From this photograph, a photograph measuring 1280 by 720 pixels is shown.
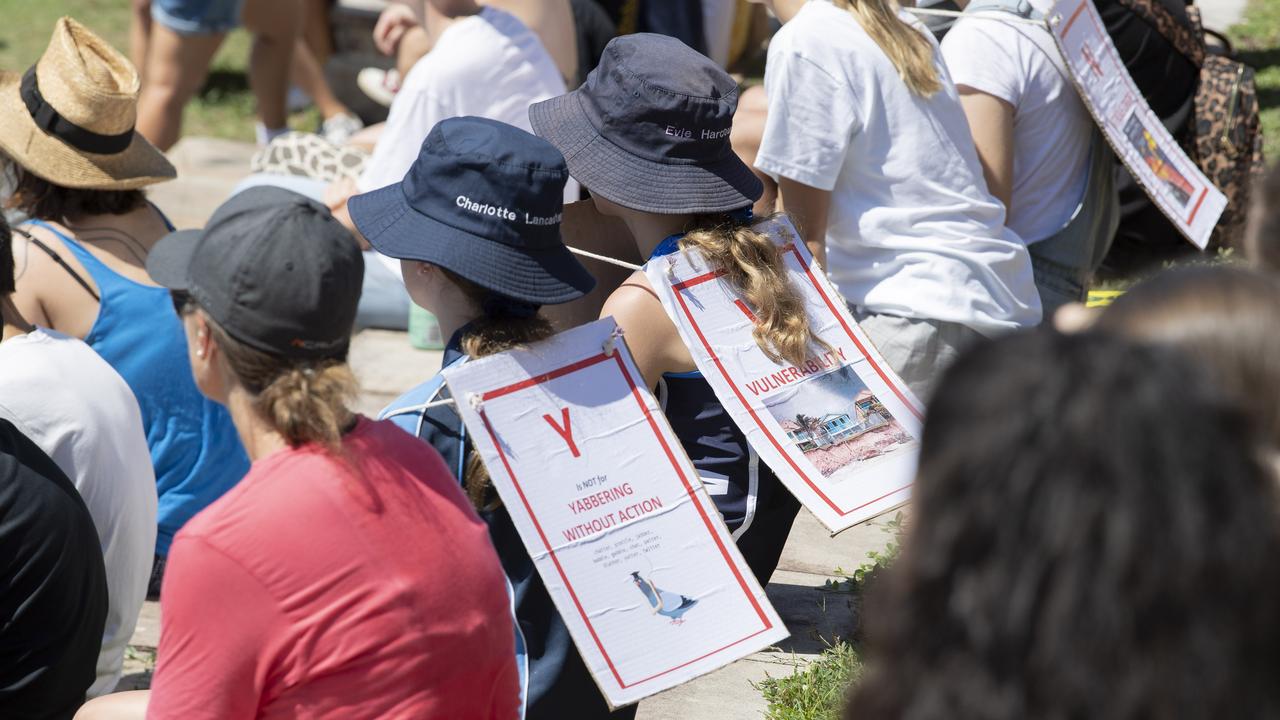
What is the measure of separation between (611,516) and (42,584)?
0.97 metres

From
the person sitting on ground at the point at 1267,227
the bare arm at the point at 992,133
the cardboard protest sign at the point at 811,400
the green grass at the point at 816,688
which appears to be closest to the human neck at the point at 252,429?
the cardboard protest sign at the point at 811,400

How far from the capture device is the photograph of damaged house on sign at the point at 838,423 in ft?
7.34

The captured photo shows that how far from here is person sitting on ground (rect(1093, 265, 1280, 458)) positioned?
111cm

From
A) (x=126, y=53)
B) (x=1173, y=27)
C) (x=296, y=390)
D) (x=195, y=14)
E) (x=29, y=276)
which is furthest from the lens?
(x=126, y=53)

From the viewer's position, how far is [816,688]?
2.81 m

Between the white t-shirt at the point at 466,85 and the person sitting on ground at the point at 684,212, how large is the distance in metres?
1.43

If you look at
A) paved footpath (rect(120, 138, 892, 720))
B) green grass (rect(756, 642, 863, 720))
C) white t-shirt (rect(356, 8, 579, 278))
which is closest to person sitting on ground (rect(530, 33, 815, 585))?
green grass (rect(756, 642, 863, 720))

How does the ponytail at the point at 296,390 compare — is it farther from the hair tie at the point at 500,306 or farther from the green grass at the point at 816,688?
the green grass at the point at 816,688

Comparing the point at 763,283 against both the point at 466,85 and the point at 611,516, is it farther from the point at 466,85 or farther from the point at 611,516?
the point at 466,85

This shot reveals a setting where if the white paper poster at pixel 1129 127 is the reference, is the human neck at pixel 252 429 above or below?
above

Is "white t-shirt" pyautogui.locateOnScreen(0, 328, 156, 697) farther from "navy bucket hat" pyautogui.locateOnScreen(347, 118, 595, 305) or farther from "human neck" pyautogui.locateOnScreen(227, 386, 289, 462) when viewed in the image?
"human neck" pyautogui.locateOnScreen(227, 386, 289, 462)

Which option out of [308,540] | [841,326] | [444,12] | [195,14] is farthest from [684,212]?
[195,14]

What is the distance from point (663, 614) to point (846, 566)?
159 cm

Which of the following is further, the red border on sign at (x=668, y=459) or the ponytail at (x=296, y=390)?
the red border on sign at (x=668, y=459)
